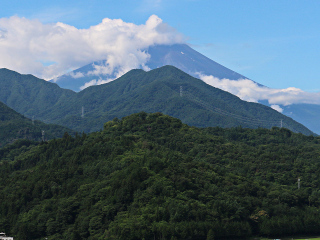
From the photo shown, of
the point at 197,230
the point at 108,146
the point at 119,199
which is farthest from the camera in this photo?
the point at 108,146

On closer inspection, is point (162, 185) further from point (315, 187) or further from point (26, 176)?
point (315, 187)

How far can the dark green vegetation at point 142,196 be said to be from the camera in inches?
3147

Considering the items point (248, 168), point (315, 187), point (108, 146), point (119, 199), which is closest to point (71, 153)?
point (108, 146)

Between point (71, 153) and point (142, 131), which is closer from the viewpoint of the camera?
point (71, 153)

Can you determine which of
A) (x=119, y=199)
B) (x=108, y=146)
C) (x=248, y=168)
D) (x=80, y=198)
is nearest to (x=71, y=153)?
(x=108, y=146)

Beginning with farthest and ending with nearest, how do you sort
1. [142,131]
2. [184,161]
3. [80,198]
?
[142,131] → [184,161] → [80,198]

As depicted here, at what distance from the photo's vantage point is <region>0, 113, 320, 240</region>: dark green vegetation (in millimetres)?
79938

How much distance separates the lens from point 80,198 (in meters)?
90.8

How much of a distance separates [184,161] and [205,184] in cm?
1529

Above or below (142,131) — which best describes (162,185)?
below

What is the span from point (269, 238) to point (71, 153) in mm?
53425

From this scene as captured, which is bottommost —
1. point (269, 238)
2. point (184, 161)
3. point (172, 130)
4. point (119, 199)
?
point (269, 238)

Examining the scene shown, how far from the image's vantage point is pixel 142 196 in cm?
8406

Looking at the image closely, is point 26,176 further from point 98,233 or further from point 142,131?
point 142,131
